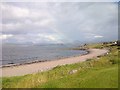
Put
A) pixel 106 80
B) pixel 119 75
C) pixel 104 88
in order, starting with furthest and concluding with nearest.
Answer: pixel 119 75 < pixel 106 80 < pixel 104 88

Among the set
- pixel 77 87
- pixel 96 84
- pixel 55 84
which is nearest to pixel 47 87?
pixel 55 84

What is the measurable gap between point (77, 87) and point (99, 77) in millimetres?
2611

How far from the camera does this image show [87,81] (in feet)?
61.7

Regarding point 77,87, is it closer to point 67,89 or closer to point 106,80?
point 67,89

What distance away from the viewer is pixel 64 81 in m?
20.0

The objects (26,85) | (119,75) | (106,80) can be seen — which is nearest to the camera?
(106,80)

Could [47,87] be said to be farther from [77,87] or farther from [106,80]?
[106,80]

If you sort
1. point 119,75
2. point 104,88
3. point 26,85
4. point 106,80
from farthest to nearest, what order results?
point 26,85 → point 119,75 → point 106,80 → point 104,88

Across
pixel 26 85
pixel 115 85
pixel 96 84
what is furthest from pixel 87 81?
pixel 26 85

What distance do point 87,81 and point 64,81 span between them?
207 cm

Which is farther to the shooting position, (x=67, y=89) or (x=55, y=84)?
(x=55, y=84)

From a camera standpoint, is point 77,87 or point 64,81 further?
point 64,81

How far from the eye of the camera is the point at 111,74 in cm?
2012

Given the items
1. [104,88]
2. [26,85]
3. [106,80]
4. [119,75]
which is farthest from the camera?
[26,85]
